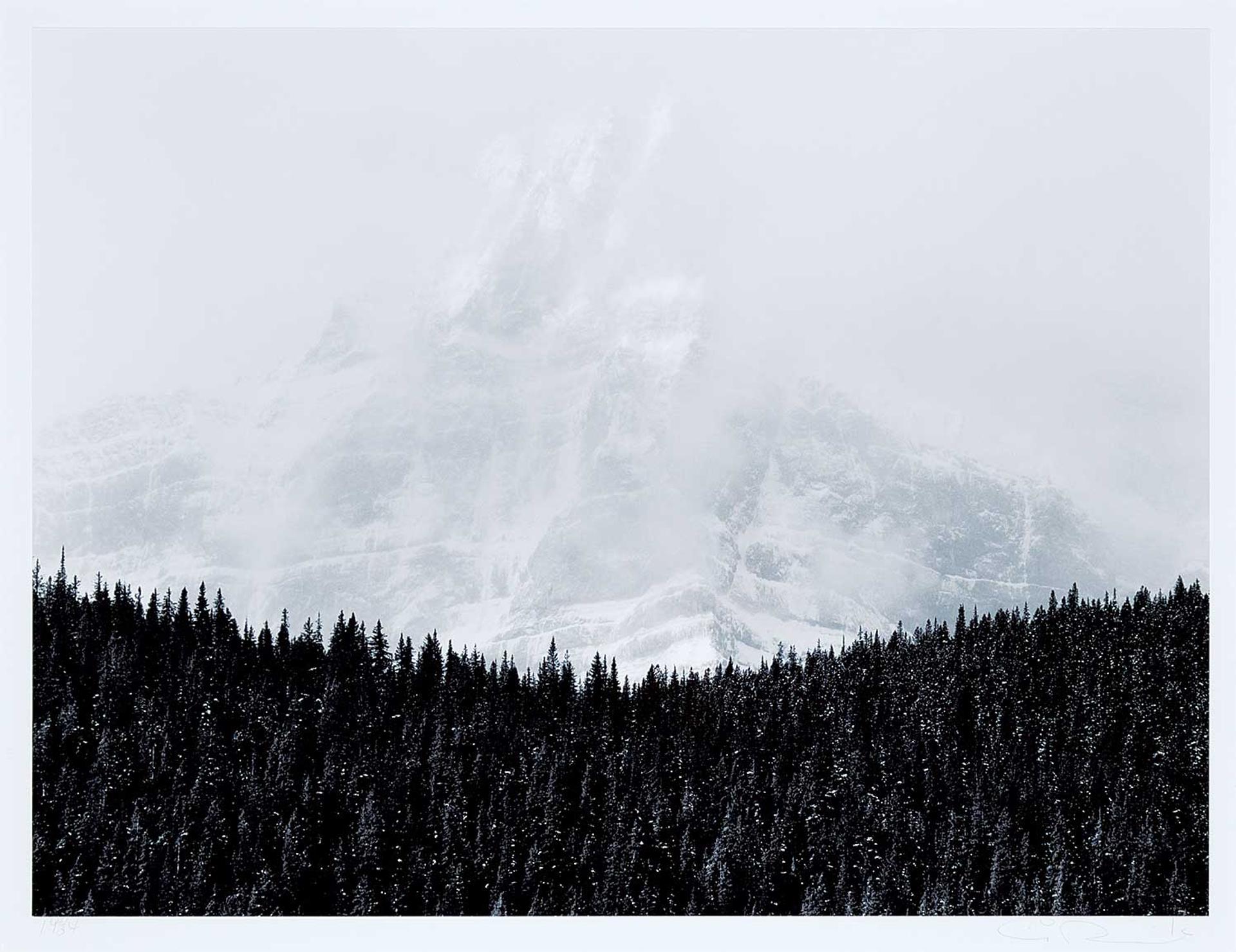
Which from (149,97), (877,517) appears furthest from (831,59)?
(877,517)

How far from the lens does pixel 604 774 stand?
28.4 metres

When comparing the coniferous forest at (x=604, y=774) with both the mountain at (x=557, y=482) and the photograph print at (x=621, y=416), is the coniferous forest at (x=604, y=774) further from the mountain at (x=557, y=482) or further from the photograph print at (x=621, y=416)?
the mountain at (x=557, y=482)

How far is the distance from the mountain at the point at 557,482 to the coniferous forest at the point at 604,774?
601 centimetres

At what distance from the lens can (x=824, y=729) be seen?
97.0 ft

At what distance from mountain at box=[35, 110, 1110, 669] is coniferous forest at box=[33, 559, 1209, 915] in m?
6.01

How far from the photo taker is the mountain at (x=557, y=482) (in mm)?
45375

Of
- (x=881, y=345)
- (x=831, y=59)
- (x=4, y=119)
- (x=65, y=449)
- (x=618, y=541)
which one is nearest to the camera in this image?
(x=4, y=119)

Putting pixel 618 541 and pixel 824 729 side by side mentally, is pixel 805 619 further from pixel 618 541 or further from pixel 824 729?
pixel 824 729

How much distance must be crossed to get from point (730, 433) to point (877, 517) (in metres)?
9.71

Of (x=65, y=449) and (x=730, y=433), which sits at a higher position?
(x=730, y=433)

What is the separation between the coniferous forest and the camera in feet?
83.7

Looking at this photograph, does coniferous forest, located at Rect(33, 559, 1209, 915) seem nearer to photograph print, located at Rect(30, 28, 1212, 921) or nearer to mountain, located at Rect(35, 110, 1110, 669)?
photograph print, located at Rect(30, 28, 1212, 921)
